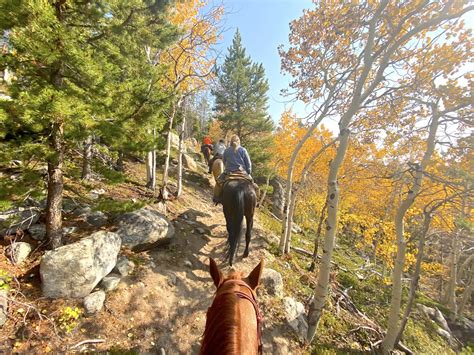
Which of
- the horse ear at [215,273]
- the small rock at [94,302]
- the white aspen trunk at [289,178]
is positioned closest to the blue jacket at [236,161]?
the white aspen trunk at [289,178]

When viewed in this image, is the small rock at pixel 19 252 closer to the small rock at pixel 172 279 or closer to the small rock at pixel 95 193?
the small rock at pixel 95 193

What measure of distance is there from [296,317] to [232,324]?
502 cm

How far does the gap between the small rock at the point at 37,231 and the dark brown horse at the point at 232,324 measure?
4.75m

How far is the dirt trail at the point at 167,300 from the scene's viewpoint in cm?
375

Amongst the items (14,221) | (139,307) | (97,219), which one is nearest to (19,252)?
(14,221)

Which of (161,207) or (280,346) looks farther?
(161,207)

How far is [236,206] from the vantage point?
5648mm

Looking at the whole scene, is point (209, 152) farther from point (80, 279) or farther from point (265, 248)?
point (80, 279)

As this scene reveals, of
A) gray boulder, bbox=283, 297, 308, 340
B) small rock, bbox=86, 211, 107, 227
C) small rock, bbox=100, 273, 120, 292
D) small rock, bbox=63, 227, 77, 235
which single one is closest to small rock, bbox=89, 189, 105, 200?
small rock, bbox=86, 211, 107, 227

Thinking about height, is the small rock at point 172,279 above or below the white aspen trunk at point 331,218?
below

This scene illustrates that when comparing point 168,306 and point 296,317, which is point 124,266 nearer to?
point 168,306

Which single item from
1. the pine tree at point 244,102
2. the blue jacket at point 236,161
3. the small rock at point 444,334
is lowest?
the small rock at point 444,334

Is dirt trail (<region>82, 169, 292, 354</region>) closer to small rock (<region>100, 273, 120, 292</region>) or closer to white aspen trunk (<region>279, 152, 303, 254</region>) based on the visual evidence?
small rock (<region>100, 273, 120, 292</region>)

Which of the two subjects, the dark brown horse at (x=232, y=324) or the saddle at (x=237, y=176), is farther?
the saddle at (x=237, y=176)
